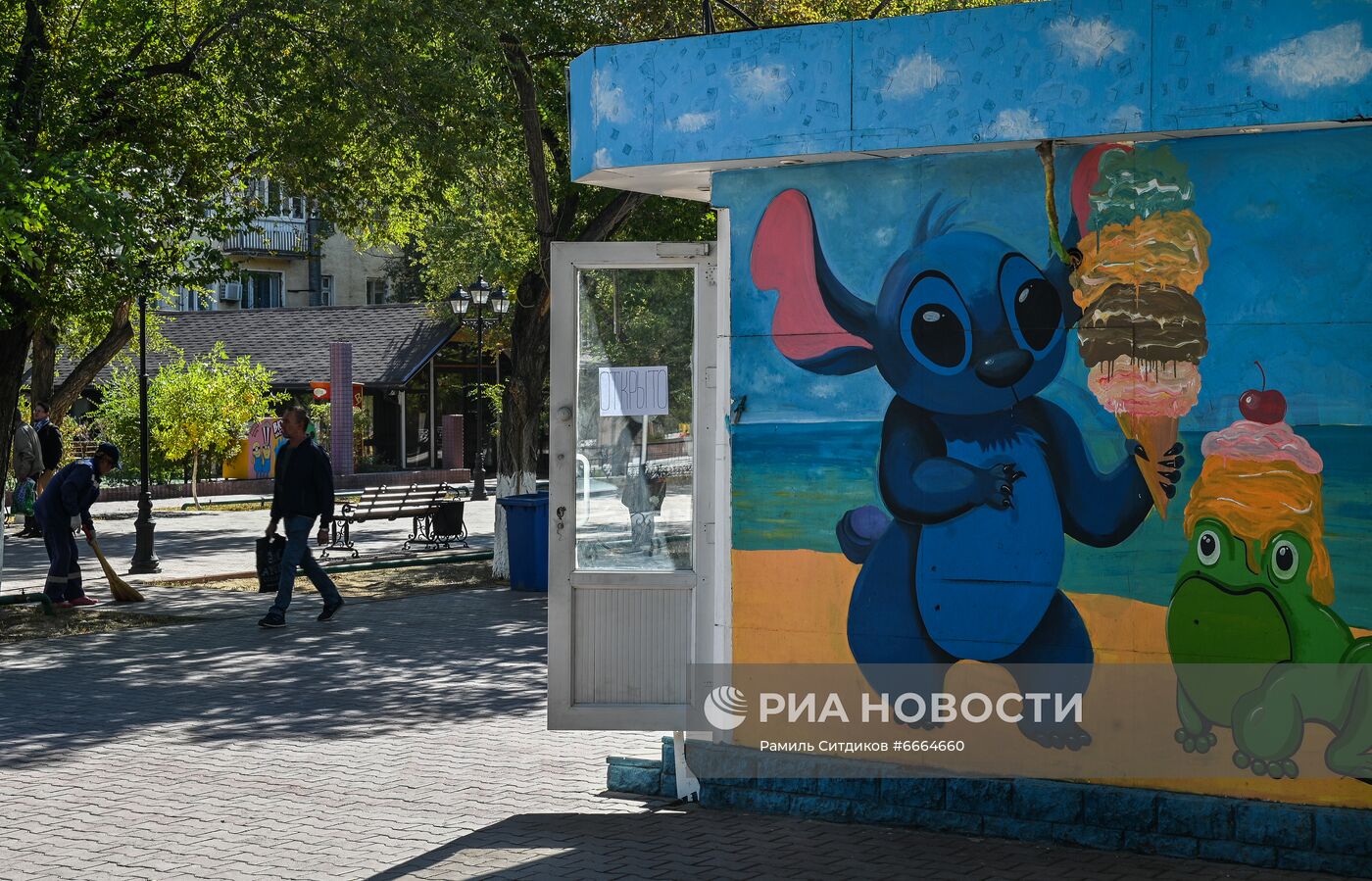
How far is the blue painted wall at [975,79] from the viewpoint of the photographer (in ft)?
18.9

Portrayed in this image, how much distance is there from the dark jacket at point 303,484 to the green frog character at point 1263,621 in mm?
8848

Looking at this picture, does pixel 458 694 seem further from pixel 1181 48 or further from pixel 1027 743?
pixel 1181 48

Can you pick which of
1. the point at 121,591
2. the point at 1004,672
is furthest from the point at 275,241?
the point at 1004,672

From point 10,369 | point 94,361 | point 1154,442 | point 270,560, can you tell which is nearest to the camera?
point 1154,442

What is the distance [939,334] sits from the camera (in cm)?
678

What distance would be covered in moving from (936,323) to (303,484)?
8.07m

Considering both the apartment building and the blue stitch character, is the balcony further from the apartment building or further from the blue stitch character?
the blue stitch character

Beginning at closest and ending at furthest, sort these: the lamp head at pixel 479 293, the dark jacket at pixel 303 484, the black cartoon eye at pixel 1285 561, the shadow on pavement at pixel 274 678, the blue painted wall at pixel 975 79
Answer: the blue painted wall at pixel 975 79 → the black cartoon eye at pixel 1285 561 → the shadow on pavement at pixel 274 678 → the dark jacket at pixel 303 484 → the lamp head at pixel 479 293

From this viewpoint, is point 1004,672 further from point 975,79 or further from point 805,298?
point 975,79

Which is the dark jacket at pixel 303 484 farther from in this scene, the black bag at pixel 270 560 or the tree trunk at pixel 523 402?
the tree trunk at pixel 523 402

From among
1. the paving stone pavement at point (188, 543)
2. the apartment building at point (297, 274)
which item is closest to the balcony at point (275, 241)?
the apartment building at point (297, 274)

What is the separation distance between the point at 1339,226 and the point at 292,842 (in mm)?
4966

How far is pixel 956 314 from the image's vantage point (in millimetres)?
6742

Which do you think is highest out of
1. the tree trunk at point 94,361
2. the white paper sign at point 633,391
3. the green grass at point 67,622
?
the tree trunk at point 94,361
